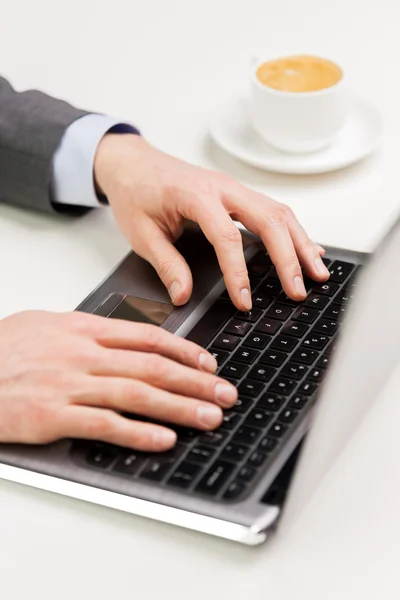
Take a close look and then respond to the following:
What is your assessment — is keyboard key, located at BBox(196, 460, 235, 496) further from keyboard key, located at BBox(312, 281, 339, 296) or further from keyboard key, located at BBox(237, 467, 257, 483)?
keyboard key, located at BBox(312, 281, 339, 296)

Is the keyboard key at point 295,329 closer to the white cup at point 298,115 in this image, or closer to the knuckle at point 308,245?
the knuckle at point 308,245

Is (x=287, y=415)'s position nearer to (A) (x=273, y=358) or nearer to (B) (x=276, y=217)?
(A) (x=273, y=358)

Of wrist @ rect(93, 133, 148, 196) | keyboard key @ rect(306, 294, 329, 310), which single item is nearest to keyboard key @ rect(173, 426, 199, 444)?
keyboard key @ rect(306, 294, 329, 310)

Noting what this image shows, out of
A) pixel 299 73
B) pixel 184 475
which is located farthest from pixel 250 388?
pixel 299 73

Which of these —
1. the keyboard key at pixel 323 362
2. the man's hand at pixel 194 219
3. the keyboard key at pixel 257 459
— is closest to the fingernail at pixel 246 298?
the man's hand at pixel 194 219

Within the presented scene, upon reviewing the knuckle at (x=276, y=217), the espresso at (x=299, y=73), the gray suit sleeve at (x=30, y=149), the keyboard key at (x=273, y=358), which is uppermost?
the espresso at (x=299, y=73)

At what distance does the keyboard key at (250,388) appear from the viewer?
29.3 inches

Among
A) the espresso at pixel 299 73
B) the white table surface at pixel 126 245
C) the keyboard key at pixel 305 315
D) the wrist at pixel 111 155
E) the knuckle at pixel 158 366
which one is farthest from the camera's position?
the espresso at pixel 299 73

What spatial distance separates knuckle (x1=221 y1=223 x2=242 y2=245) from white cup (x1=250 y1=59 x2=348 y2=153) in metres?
0.24

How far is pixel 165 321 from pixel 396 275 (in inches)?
10.4

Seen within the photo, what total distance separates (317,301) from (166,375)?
19cm

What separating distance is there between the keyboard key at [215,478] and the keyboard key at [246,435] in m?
0.03

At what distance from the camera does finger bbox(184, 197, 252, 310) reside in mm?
859

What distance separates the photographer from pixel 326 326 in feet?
2.71
